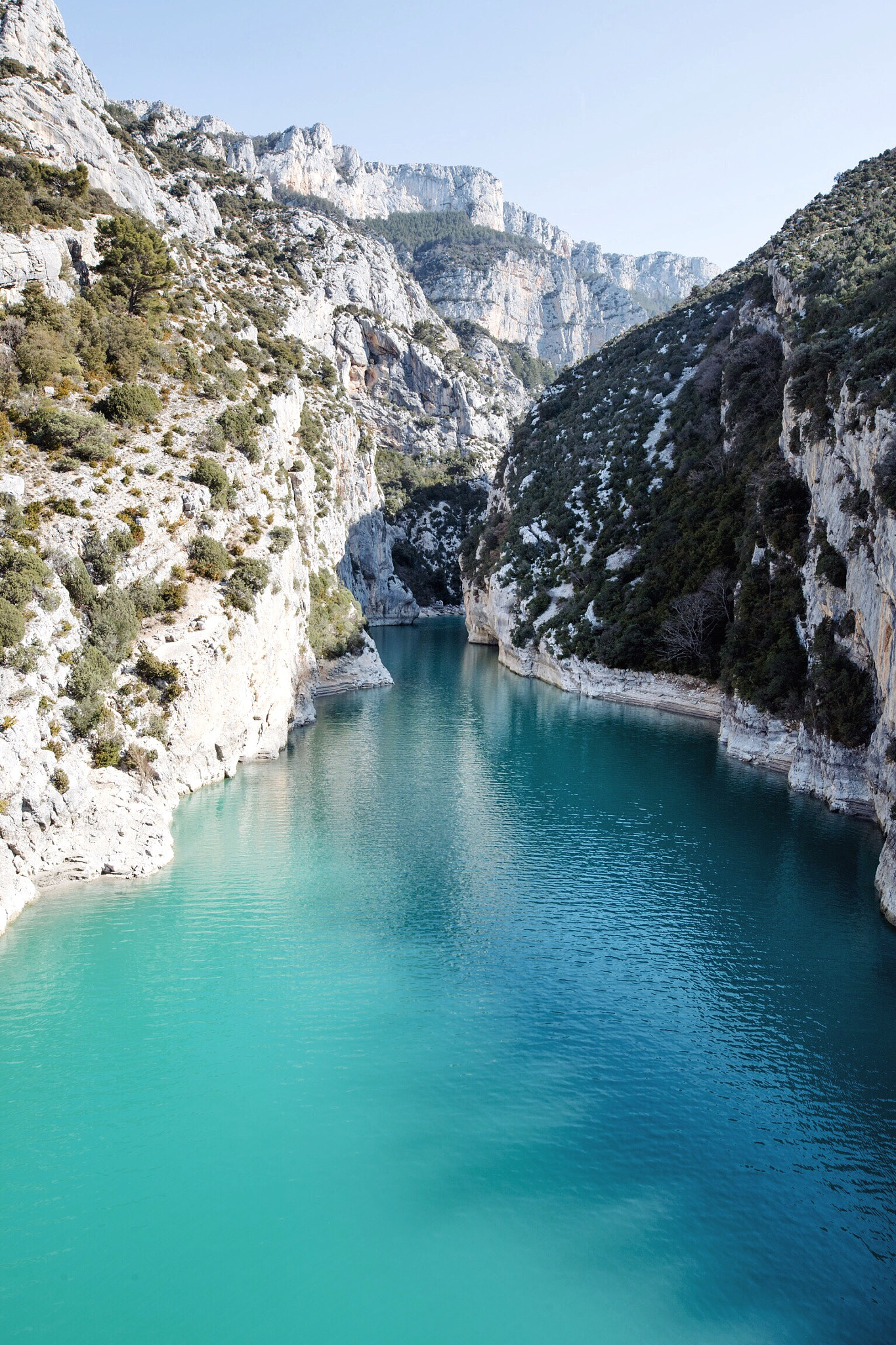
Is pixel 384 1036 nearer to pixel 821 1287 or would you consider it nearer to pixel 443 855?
pixel 821 1287

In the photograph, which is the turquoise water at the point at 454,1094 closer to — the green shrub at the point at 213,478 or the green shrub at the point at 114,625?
the green shrub at the point at 114,625

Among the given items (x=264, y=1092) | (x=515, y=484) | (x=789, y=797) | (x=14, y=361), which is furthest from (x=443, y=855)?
(x=515, y=484)

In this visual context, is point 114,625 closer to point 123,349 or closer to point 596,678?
point 123,349

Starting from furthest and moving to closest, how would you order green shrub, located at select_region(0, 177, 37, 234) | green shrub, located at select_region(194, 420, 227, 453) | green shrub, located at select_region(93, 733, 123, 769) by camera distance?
1. green shrub, located at select_region(194, 420, 227, 453)
2. green shrub, located at select_region(0, 177, 37, 234)
3. green shrub, located at select_region(93, 733, 123, 769)

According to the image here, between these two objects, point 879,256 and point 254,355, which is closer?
point 879,256

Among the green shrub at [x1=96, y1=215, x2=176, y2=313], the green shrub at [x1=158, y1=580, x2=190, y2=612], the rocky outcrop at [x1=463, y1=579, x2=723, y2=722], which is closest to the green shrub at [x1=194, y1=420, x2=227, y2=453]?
the green shrub at [x1=158, y1=580, x2=190, y2=612]

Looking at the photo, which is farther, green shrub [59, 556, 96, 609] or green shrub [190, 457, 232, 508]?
green shrub [190, 457, 232, 508]

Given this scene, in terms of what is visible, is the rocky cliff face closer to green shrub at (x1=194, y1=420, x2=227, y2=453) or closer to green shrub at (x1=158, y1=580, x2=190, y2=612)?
green shrub at (x1=194, y1=420, x2=227, y2=453)
